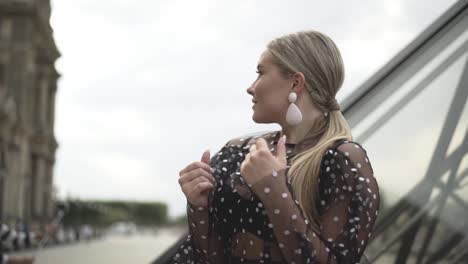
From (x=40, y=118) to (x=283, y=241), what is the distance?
Answer: 47850mm

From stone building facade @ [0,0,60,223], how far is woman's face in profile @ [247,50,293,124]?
33.2 metres

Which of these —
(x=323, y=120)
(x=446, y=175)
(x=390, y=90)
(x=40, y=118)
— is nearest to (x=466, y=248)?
(x=446, y=175)

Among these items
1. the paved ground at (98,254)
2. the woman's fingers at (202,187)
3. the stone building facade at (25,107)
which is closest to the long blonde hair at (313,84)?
the woman's fingers at (202,187)

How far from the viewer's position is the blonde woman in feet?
4.38

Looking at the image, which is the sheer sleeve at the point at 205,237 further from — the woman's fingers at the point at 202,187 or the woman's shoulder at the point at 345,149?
the woman's shoulder at the point at 345,149

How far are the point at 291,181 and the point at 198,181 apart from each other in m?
0.18

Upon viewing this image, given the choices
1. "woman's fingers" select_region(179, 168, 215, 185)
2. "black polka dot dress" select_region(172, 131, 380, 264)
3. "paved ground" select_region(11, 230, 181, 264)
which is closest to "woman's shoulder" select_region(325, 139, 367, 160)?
"black polka dot dress" select_region(172, 131, 380, 264)

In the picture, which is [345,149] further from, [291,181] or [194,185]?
[194,185]

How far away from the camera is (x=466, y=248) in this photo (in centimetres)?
286

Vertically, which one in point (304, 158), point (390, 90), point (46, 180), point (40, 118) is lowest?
point (46, 180)

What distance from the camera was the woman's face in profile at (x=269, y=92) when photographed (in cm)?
148

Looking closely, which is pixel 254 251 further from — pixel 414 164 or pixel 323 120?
pixel 414 164

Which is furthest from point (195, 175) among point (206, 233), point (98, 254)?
point (98, 254)

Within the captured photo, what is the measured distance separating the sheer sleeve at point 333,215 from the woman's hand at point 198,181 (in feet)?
0.45
